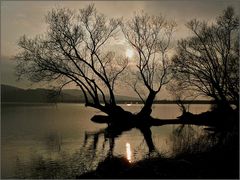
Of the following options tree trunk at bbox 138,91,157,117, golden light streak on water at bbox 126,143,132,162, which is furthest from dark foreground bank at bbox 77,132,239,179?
tree trunk at bbox 138,91,157,117

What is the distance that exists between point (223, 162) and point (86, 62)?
111 ft

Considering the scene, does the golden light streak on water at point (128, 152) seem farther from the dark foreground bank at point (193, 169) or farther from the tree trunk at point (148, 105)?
the tree trunk at point (148, 105)

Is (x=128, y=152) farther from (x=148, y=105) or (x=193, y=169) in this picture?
(x=148, y=105)

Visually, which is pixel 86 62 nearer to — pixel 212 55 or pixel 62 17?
pixel 62 17

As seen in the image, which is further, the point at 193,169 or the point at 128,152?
the point at 128,152

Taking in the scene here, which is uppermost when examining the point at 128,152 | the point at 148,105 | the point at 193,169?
the point at 148,105

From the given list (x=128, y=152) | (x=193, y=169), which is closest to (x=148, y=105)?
(x=128, y=152)

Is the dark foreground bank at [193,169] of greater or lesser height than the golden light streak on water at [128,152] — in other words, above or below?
above

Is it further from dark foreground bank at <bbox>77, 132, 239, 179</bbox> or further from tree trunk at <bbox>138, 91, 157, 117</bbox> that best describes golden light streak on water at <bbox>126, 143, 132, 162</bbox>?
tree trunk at <bbox>138, 91, 157, 117</bbox>

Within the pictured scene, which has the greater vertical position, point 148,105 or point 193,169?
point 148,105

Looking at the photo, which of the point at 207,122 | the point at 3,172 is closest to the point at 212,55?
the point at 207,122

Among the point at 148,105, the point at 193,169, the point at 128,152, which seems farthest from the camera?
the point at 148,105

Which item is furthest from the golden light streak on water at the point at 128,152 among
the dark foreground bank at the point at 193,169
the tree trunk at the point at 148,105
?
the tree trunk at the point at 148,105

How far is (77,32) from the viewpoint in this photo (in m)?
43.7
